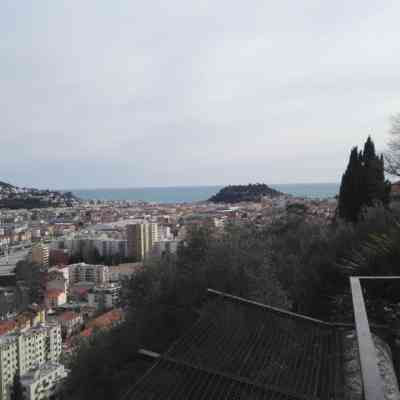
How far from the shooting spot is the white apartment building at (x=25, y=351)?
21.2m

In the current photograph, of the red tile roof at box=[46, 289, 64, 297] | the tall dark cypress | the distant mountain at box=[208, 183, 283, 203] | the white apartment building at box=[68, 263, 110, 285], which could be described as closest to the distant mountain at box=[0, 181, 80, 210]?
the distant mountain at box=[208, 183, 283, 203]

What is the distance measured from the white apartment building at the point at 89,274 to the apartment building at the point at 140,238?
8884 mm

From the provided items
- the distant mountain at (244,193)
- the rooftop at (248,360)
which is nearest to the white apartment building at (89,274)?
the rooftop at (248,360)

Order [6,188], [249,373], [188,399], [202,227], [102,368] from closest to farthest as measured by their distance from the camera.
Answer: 1. [188,399]
2. [249,373]
3. [102,368]
4. [202,227]
5. [6,188]

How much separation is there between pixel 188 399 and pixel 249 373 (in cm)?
42

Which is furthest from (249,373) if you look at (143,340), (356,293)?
(143,340)

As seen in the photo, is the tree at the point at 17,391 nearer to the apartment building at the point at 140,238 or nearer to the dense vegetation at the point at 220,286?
the dense vegetation at the point at 220,286

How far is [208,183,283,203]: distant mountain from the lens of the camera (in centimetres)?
9969

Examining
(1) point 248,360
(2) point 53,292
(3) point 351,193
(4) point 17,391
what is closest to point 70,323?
(4) point 17,391

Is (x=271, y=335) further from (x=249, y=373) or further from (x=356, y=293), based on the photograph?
Answer: (x=356, y=293)

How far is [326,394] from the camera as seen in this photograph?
7.13ft

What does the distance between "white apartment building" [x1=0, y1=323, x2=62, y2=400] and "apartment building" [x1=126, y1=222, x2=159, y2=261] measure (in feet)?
97.0

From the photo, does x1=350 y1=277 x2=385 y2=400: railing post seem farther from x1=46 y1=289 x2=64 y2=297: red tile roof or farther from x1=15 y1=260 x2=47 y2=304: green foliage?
x1=15 y1=260 x2=47 y2=304: green foliage

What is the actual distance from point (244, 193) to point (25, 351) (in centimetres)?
8711
